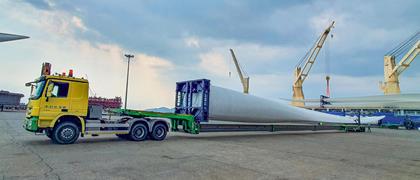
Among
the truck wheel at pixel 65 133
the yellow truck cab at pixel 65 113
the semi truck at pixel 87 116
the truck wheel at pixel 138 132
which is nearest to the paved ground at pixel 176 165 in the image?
the truck wheel at pixel 65 133

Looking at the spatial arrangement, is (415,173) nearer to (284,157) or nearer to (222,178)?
(284,157)

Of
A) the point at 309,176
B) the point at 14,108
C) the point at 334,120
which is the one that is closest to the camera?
the point at 309,176

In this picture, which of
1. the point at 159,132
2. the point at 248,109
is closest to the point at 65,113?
the point at 159,132

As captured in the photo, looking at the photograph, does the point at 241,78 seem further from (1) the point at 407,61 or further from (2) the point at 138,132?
(2) the point at 138,132

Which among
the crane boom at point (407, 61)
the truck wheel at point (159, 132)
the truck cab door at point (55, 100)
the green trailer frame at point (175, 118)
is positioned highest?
the crane boom at point (407, 61)

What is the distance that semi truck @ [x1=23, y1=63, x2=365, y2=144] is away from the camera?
9.14 meters

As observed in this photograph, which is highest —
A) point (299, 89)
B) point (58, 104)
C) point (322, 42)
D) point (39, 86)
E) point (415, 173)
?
point (322, 42)

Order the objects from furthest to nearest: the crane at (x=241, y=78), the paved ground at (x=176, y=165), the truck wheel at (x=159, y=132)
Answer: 1. the crane at (x=241, y=78)
2. the truck wheel at (x=159, y=132)
3. the paved ground at (x=176, y=165)

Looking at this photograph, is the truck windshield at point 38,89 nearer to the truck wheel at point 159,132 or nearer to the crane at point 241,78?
the truck wheel at point 159,132

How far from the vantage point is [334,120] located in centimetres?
2189

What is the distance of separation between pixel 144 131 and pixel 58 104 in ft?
11.6

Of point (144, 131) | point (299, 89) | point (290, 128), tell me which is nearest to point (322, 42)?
point (299, 89)

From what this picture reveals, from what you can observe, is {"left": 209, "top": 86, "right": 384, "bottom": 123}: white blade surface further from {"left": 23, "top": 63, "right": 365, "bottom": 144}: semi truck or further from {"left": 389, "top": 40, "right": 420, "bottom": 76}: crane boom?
{"left": 389, "top": 40, "right": 420, "bottom": 76}: crane boom

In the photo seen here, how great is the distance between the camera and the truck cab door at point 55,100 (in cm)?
905
